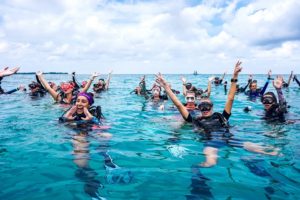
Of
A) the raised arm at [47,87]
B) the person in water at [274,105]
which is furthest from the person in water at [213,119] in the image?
the raised arm at [47,87]

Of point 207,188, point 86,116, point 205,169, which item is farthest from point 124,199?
point 86,116

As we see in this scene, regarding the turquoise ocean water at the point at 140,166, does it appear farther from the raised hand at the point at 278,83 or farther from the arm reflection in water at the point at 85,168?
the raised hand at the point at 278,83

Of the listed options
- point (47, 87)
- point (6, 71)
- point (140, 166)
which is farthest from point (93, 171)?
point (47, 87)

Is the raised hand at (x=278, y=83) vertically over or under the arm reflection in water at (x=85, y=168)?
over

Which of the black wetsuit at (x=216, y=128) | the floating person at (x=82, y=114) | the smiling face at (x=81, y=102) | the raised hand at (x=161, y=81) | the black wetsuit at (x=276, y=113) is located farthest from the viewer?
the black wetsuit at (x=276, y=113)

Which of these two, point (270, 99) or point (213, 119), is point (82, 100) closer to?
point (213, 119)

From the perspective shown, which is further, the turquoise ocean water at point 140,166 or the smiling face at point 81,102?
the smiling face at point 81,102

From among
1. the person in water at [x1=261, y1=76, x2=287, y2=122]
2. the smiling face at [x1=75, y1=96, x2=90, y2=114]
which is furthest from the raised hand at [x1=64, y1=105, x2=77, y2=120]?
the person in water at [x1=261, y1=76, x2=287, y2=122]

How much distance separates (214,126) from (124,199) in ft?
14.2

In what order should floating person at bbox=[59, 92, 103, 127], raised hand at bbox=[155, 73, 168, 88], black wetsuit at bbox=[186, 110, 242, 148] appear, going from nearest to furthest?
raised hand at bbox=[155, 73, 168, 88] < black wetsuit at bbox=[186, 110, 242, 148] < floating person at bbox=[59, 92, 103, 127]

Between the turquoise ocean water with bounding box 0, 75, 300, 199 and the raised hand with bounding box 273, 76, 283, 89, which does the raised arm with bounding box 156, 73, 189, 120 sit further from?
the raised hand with bounding box 273, 76, 283, 89

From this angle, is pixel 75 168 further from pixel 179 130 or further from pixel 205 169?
pixel 179 130

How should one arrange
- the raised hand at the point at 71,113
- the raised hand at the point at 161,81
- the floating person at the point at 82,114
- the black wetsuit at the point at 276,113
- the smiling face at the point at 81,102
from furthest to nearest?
the black wetsuit at the point at 276,113, the raised hand at the point at 71,113, the smiling face at the point at 81,102, the floating person at the point at 82,114, the raised hand at the point at 161,81

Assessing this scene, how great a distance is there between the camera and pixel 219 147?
23.3ft
